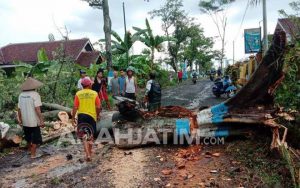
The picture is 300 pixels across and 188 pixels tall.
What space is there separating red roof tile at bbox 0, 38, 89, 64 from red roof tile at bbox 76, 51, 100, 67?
0.61 metres

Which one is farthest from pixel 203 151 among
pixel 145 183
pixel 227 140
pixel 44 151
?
pixel 44 151

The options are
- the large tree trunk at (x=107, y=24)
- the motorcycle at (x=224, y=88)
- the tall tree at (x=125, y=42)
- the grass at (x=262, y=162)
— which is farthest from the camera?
the tall tree at (x=125, y=42)

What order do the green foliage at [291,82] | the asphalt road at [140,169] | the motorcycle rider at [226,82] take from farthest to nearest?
the motorcycle rider at [226,82] → the green foliage at [291,82] → the asphalt road at [140,169]

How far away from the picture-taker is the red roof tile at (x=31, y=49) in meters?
34.8

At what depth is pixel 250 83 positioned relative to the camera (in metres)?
6.64

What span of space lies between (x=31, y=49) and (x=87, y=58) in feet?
20.7

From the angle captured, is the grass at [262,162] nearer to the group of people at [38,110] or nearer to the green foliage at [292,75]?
the green foliage at [292,75]

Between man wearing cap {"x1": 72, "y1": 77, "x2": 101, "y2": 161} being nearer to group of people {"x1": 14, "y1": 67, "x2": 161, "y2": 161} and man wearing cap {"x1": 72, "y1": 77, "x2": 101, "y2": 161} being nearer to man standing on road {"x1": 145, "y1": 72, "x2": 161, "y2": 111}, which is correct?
group of people {"x1": 14, "y1": 67, "x2": 161, "y2": 161}

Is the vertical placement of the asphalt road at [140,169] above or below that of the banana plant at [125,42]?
below

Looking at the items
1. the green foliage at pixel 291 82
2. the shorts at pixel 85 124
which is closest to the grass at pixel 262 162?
the green foliage at pixel 291 82

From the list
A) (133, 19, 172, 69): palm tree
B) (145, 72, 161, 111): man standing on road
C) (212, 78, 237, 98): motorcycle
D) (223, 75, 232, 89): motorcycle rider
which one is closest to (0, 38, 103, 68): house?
(133, 19, 172, 69): palm tree

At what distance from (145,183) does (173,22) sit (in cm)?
4220

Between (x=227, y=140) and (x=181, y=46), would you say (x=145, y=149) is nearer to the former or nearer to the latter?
(x=227, y=140)

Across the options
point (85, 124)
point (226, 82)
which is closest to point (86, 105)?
point (85, 124)
